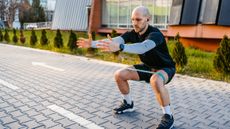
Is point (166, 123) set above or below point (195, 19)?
below

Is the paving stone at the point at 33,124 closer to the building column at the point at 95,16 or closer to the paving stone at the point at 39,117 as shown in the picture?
the paving stone at the point at 39,117

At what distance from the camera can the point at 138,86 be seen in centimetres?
754

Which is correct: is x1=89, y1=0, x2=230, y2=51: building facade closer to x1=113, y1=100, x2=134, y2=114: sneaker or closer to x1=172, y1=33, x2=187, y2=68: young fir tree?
x1=172, y1=33, x2=187, y2=68: young fir tree

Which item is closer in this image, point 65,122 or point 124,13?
point 65,122

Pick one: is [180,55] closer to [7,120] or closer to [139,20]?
[139,20]

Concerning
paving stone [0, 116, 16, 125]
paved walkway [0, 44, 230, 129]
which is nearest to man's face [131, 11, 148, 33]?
paved walkway [0, 44, 230, 129]

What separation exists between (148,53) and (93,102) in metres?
1.97

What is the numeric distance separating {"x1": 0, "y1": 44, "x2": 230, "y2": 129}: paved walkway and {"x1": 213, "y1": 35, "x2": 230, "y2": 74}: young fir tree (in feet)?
2.67

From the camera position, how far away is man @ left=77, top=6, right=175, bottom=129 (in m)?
3.89

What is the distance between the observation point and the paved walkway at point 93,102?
180 inches

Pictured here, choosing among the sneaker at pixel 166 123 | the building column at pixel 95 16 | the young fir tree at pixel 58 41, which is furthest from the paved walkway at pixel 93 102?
the building column at pixel 95 16

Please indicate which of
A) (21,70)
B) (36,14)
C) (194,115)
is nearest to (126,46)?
(194,115)

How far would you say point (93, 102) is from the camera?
18.9 feet

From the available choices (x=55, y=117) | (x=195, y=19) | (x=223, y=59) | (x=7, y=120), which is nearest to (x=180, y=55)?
(x=223, y=59)
